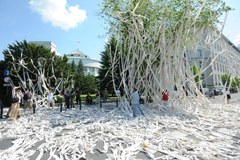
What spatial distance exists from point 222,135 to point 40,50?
3536cm

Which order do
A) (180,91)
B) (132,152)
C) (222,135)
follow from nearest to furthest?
(132,152) < (222,135) < (180,91)

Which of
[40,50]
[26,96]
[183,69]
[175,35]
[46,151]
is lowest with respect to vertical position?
[46,151]

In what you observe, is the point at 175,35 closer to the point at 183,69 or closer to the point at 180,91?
the point at 183,69

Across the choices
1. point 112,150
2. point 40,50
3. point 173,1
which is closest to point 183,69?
point 173,1

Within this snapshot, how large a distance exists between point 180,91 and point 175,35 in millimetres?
3623

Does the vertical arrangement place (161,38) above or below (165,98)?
above

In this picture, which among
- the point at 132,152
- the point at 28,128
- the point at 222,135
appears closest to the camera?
the point at 132,152

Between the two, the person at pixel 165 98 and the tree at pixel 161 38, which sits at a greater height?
the tree at pixel 161 38

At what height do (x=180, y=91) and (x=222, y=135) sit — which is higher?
(x=180, y=91)

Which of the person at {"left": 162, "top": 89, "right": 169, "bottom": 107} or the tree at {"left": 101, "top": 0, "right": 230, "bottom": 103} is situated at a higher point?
the tree at {"left": 101, "top": 0, "right": 230, "bottom": 103}

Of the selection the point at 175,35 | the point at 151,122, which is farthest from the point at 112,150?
the point at 175,35

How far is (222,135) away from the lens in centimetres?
1009

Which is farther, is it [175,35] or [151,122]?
[175,35]

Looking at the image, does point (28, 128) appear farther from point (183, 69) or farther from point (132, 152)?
point (183, 69)
